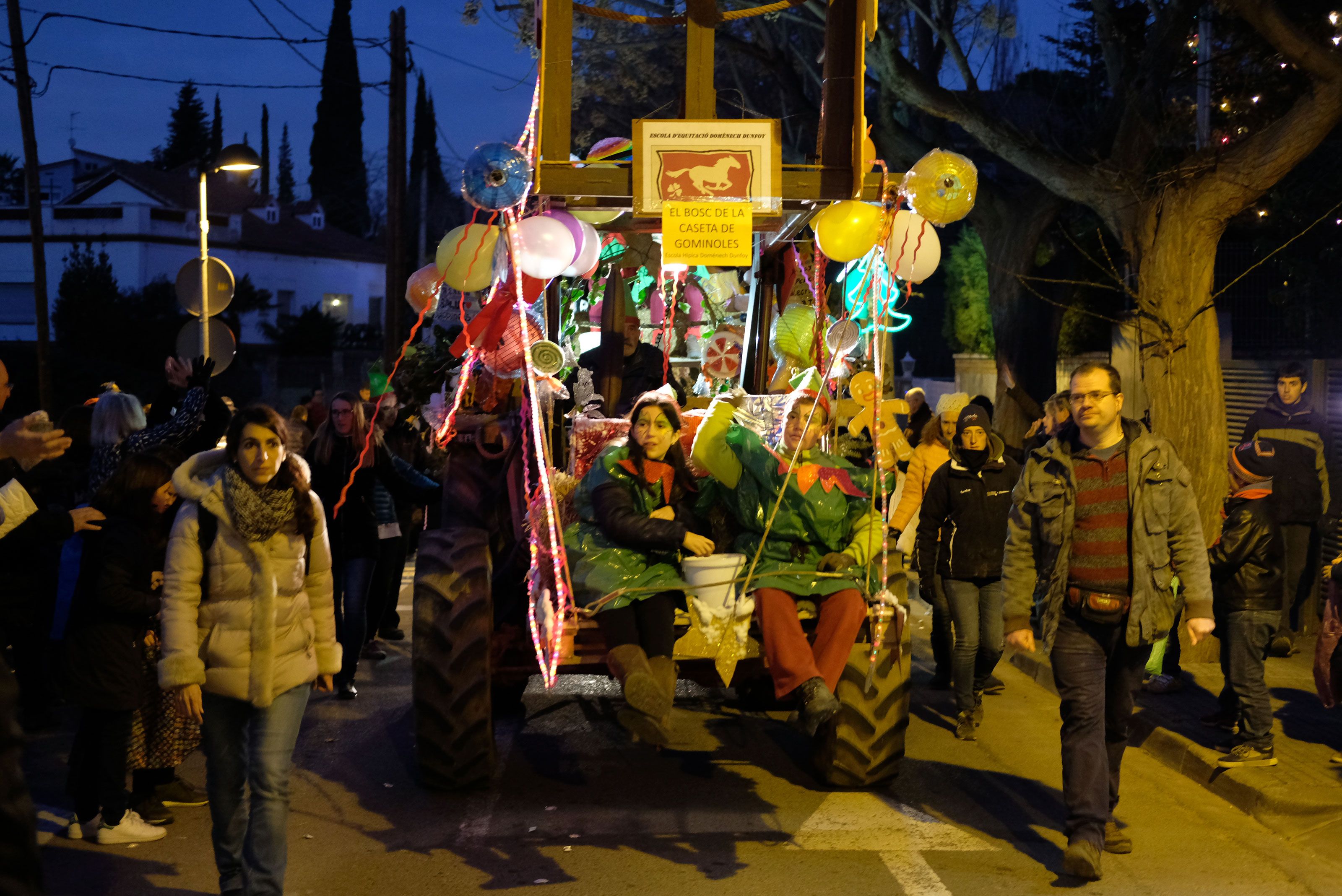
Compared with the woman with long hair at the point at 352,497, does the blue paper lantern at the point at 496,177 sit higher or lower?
higher

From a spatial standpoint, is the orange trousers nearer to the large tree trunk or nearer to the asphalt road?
the asphalt road

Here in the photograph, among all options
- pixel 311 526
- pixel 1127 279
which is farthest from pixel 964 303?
pixel 311 526

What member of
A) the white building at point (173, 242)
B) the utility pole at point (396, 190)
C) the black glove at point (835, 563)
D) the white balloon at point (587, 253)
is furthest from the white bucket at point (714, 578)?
the white building at point (173, 242)

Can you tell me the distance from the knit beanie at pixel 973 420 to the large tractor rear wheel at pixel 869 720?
185 cm

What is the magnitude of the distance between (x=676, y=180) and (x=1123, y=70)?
30.2 ft

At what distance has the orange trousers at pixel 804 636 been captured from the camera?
5566 millimetres

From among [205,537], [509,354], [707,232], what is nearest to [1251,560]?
[707,232]

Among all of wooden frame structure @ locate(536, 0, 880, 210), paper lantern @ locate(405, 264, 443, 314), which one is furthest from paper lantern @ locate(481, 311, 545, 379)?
wooden frame structure @ locate(536, 0, 880, 210)

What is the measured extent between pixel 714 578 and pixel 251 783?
2170 millimetres

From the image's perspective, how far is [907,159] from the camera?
17.9 meters

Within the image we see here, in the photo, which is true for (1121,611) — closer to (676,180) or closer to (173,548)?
(676,180)

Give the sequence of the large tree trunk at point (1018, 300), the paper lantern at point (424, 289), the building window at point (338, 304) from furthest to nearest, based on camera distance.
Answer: the building window at point (338, 304) < the large tree trunk at point (1018, 300) < the paper lantern at point (424, 289)

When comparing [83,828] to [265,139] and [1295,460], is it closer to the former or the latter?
[1295,460]

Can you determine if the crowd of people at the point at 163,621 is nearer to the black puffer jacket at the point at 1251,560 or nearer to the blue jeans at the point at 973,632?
the blue jeans at the point at 973,632
